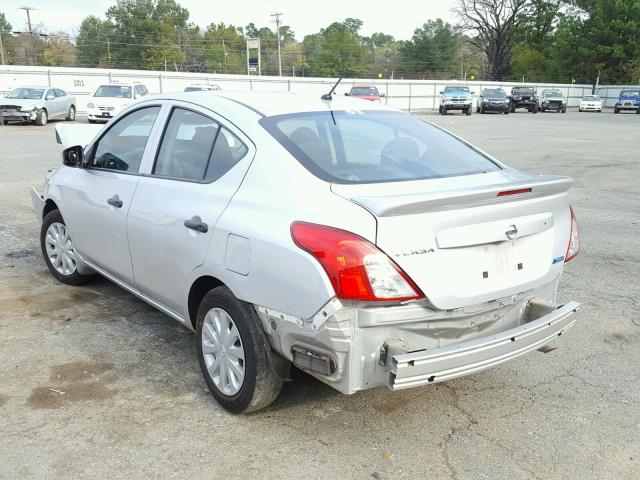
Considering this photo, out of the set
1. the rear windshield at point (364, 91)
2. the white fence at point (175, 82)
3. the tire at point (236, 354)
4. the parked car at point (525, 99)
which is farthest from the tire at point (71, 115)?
the parked car at point (525, 99)

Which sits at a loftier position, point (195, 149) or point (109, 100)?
point (195, 149)

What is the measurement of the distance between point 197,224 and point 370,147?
1109 mm

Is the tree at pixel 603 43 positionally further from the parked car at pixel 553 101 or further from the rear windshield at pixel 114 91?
the rear windshield at pixel 114 91

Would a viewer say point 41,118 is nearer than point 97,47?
Yes

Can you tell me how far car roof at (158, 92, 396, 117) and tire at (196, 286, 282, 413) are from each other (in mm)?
1114

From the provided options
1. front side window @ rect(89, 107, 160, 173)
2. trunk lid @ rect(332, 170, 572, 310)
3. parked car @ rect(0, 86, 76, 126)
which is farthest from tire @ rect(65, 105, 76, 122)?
trunk lid @ rect(332, 170, 572, 310)

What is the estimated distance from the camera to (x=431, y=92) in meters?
45.5

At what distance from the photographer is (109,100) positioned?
23.3 meters

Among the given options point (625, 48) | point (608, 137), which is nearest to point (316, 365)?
point (608, 137)

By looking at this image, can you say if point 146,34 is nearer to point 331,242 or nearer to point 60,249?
point 60,249

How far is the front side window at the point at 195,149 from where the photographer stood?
3405mm

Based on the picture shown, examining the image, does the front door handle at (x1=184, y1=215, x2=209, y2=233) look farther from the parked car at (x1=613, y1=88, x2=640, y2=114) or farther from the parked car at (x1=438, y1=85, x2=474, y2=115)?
the parked car at (x1=613, y1=88, x2=640, y2=114)

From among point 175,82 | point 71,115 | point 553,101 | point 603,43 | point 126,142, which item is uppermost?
point 603,43

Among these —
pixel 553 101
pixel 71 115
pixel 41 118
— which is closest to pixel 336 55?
pixel 553 101
